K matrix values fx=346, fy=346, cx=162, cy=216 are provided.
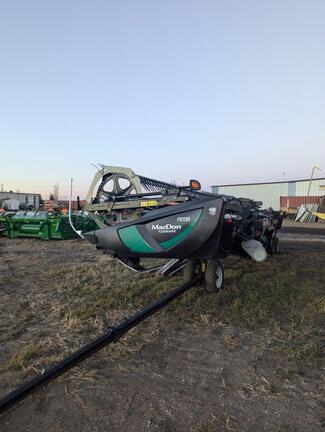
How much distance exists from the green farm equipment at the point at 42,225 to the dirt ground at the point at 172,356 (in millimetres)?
6625

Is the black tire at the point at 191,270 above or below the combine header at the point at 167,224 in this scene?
below

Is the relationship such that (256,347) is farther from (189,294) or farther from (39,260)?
(39,260)

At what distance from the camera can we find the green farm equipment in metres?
12.4

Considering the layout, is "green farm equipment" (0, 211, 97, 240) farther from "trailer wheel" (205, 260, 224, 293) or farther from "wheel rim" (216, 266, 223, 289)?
"trailer wheel" (205, 260, 224, 293)

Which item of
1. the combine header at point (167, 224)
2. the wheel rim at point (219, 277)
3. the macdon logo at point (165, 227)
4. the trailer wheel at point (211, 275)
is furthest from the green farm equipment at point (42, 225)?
the macdon logo at point (165, 227)

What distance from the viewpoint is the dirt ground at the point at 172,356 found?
2.24 m

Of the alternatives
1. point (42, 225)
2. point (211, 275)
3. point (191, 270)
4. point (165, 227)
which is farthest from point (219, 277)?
point (42, 225)

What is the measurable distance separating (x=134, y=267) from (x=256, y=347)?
238 centimetres

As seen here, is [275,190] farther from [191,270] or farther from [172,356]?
[172,356]

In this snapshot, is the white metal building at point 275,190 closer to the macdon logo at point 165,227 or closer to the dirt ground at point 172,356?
the dirt ground at point 172,356

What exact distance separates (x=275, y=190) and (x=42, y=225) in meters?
35.7

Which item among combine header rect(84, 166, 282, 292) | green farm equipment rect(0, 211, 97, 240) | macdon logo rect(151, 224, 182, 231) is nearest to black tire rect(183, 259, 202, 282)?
combine header rect(84, 166, 282, 292)

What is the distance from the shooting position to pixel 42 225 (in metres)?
12.4

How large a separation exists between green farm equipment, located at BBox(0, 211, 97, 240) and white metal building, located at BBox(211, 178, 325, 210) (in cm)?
3133
